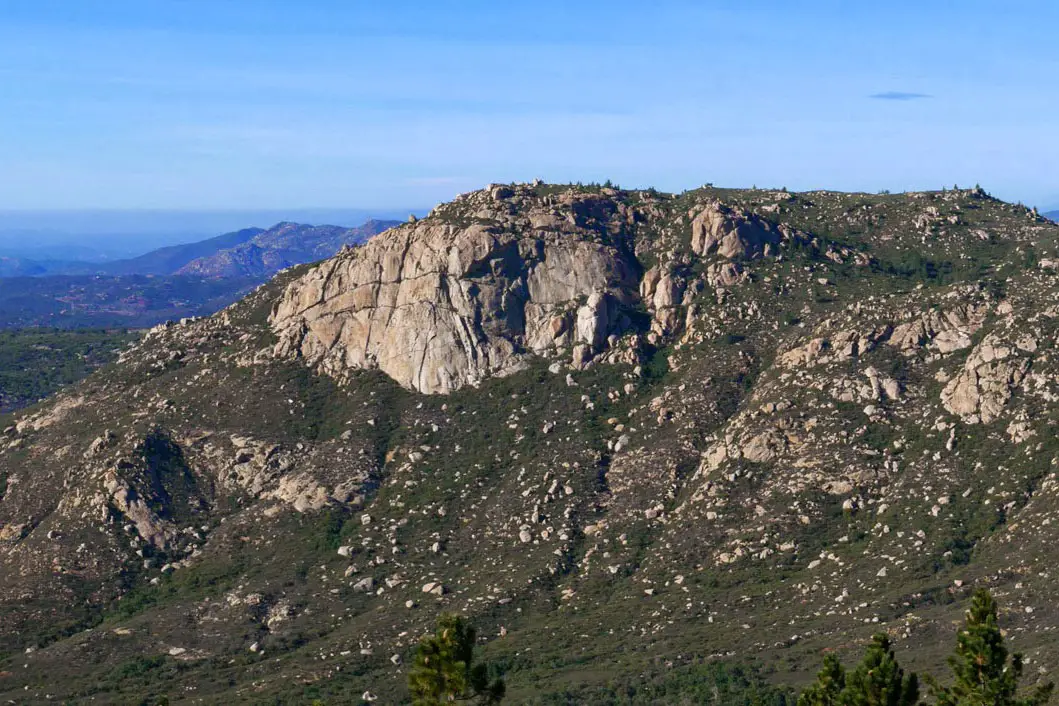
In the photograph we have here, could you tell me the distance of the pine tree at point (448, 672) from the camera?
61.2 meters

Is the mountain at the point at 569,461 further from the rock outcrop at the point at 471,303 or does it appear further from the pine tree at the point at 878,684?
the pine tree at the point at 878,684

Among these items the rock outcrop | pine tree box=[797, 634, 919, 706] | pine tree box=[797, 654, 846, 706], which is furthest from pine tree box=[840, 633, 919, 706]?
the rock outcrop

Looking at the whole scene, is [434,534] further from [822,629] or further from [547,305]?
[822,629]

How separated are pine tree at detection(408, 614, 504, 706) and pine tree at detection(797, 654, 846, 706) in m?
17.5

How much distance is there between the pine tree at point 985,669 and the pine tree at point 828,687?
4993 millimetres

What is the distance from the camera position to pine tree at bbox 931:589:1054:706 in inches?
2549

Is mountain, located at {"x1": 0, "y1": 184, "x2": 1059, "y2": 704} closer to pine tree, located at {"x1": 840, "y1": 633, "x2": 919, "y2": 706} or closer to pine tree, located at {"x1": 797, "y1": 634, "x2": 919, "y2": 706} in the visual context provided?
pine tree, located at {"x1": 797, "y1": 634, "x2": 919, "y2": 706}

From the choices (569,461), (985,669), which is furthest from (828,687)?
(569,461)

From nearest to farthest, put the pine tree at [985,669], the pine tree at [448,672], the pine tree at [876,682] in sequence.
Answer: the pine tree at [448,672] < the pine tree at [985,669] < the pine tree at [876,682]

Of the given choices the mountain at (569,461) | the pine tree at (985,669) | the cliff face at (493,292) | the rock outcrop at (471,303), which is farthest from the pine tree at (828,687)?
the rock outcrop at (471,303)

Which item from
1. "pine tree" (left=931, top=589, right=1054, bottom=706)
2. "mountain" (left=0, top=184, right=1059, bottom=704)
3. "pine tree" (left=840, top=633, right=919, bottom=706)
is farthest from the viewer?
"mountain" (left=0, top=184, right=1059, bottom=704)

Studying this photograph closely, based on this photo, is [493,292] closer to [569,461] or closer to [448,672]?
[569,461]

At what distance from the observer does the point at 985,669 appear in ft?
215

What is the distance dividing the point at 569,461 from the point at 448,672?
81227 millimetres
